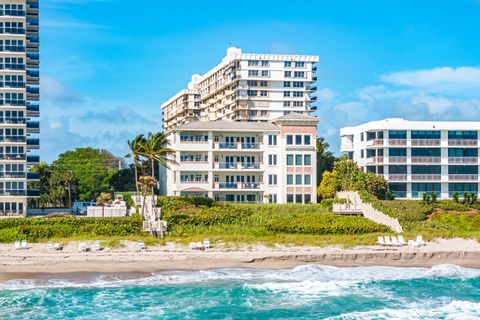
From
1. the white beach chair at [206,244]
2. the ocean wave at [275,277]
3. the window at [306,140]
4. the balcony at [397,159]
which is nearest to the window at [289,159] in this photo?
the window at [306,140]

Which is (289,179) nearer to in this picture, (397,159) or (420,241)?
(397,159)

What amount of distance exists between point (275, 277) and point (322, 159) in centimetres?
5033

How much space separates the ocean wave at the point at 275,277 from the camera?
41.2m

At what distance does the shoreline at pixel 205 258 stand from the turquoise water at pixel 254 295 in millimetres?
1881

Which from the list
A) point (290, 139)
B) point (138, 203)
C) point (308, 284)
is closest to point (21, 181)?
point (138, 203)

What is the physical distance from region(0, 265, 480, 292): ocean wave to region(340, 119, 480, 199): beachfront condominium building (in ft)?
118

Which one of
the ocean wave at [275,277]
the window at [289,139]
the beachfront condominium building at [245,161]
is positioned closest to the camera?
the ocean wave at [275,277]

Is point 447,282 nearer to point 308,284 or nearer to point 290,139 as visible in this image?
point 308,284

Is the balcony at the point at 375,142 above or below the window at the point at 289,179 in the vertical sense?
above

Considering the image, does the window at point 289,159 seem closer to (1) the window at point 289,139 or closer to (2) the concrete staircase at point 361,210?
(1) the window at point 289,139

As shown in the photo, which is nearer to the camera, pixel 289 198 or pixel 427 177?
pixel 289 198

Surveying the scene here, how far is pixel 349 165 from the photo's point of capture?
81812 millimetres

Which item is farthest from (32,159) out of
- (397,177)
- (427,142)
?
(427,142)

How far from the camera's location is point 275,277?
44.0 m
